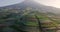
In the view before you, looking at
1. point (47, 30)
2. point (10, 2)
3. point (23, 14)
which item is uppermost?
point (10, 2)

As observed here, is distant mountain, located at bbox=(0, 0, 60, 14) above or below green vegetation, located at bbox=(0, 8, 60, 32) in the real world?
above

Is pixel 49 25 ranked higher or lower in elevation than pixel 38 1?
lower

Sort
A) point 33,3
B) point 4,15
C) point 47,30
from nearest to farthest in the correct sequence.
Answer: point 47,30
point 4,15
point 33,3

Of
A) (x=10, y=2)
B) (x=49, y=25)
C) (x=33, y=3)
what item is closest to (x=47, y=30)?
(x=49, y=25)

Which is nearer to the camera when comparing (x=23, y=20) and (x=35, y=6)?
(x=23, y=20)

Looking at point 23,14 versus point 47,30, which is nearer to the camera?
point 47,30

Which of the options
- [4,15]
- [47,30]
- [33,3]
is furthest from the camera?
[33,3]

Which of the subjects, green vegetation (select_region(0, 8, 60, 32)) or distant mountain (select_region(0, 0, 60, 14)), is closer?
green vegetation (select_region(0, 8, 60, 32))

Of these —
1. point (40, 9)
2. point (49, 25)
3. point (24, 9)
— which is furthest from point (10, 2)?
point (49, 25)

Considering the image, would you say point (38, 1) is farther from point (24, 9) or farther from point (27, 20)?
point (27, 20)

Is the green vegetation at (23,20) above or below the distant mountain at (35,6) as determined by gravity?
below

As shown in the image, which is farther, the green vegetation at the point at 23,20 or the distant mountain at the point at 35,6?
the distant mountain at the point at 35,6
